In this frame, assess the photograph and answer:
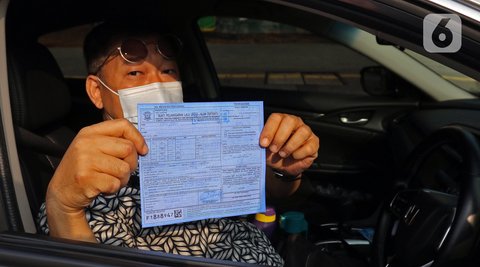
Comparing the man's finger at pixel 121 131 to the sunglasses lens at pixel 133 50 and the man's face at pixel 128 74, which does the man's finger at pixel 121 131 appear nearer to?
the man's face at pixel 128 74

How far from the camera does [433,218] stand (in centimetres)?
130

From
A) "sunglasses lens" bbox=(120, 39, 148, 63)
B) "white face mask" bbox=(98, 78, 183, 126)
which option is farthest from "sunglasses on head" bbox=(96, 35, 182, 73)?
"white face mask" bbox=(98, 78, 183, 126)

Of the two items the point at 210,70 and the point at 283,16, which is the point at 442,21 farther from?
the point at 210,70

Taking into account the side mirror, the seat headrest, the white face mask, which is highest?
the white face mask

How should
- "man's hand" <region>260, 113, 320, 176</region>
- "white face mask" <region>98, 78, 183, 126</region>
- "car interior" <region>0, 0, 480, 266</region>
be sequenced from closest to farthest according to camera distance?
"car interior" <region>0, 0, 480, 266</region>, "man's hand" <region>260, 113, 320, 176</region>, "white face mask" <region>98, 78, 183, 126</region>

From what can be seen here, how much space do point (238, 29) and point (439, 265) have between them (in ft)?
45.6

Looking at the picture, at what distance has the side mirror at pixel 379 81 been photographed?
285 cm

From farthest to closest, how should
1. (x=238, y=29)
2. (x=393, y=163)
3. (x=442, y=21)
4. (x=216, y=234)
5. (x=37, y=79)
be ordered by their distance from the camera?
(x=238, y=29) → (x=393, y=163) → (x=37, y=79) → (x=216, y=234) → (x=442, y=21)

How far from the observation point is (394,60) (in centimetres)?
262

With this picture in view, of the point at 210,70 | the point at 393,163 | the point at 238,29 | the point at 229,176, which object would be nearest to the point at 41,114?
the point at 229,176

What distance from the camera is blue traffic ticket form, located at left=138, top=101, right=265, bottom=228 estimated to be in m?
1.13

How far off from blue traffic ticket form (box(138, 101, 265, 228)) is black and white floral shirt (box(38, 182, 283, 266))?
21cm

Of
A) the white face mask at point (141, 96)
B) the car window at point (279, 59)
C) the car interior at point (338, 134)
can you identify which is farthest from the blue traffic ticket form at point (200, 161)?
the car window at point (279, 59)

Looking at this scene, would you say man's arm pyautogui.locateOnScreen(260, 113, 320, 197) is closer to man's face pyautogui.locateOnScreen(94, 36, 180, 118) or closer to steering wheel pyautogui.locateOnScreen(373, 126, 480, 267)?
steering wheel pyautogui.locateOnScreen(373, 126, 480, 267)
